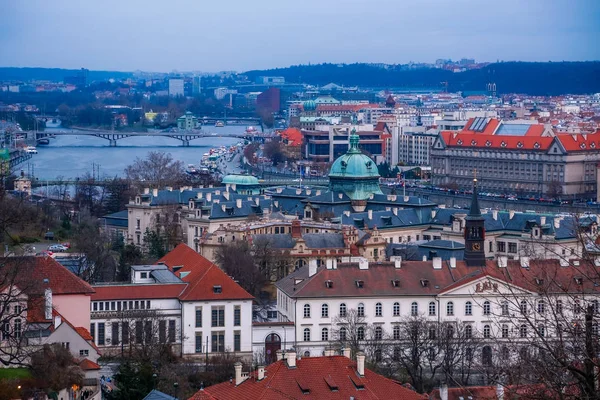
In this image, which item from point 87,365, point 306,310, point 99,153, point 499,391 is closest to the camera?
point 499,391

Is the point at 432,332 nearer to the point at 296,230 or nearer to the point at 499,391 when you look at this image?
the point at 296,230

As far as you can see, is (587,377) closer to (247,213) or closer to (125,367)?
(125,367)

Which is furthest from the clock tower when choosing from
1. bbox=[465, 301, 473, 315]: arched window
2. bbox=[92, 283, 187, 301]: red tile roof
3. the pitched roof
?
the pitched roof

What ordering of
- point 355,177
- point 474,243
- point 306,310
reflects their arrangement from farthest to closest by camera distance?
1. point 355,177
2. point 474,243
3. point 306,310

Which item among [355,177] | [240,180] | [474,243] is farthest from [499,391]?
[240,180]

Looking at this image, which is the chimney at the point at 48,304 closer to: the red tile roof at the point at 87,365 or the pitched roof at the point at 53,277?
the pitched roof at the point at 53,277

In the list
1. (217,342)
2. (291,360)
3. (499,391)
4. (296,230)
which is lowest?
(217,342)

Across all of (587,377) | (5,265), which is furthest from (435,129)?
(587,377)

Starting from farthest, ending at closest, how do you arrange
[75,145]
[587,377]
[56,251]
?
[75,145], [56,251], [587,377]
